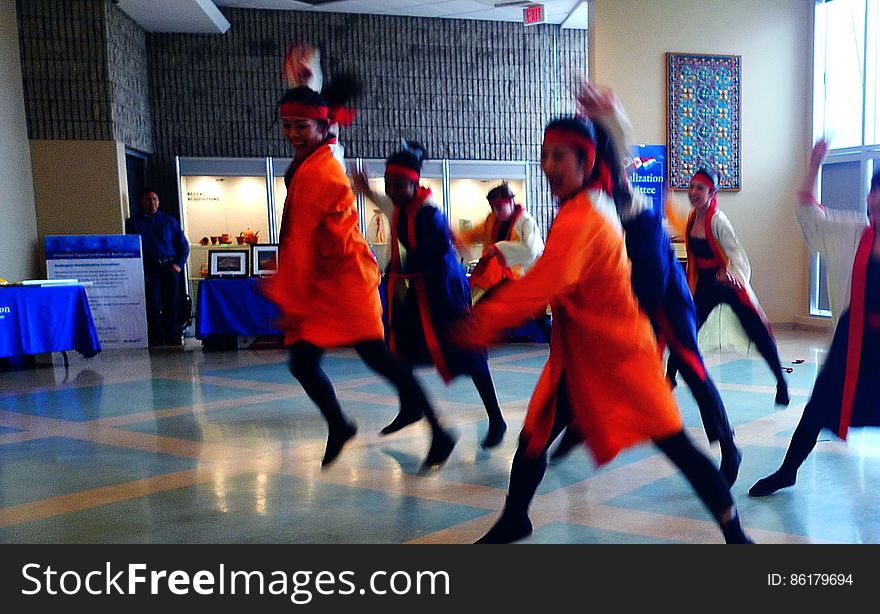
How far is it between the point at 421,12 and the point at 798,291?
5.86 meters

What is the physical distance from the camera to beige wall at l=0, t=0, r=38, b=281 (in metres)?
7.70

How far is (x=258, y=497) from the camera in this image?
305 centimetres

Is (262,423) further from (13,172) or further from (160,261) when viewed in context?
(13,172)

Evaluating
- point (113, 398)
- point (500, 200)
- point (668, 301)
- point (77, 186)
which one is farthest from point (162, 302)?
point (668, 301)

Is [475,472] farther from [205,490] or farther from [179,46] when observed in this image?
[179,46]

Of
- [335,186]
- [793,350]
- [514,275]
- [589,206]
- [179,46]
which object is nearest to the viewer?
[589,206]

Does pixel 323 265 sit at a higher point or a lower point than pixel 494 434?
higher

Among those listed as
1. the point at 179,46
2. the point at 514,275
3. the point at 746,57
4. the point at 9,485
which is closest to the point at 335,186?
the point at 9,485

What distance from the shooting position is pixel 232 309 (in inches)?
306

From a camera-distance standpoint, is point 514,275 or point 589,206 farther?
point 514,275

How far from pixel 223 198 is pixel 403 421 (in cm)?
714

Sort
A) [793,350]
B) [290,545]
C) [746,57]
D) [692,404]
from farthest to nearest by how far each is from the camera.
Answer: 1. [746,57]
2. [793,350]
3. [692,404]
4. [290,545]

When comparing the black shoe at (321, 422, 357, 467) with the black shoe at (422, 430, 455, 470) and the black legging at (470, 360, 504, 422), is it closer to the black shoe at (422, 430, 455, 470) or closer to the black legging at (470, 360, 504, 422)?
the black shoe at (422, 430, 455, 470)

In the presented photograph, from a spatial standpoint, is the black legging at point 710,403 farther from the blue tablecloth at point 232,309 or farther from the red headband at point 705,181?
the blue tablecloth at point 232,309
